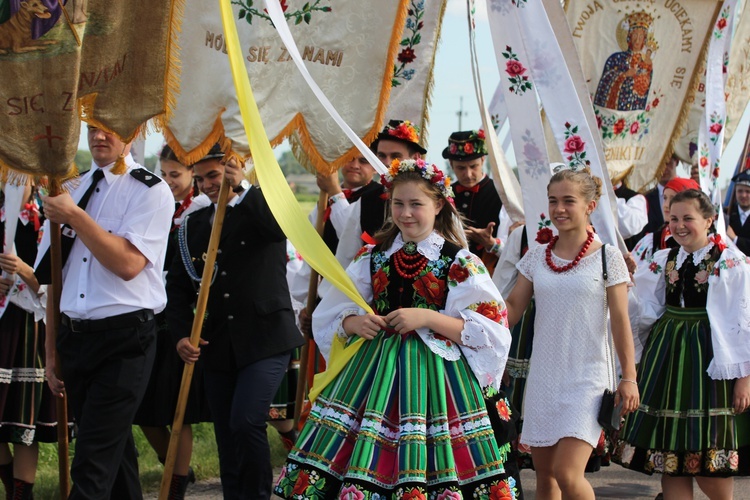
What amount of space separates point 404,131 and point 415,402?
2105 mm

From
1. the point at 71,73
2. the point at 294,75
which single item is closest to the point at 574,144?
the point at 294,75

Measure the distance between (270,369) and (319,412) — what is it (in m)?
0.99

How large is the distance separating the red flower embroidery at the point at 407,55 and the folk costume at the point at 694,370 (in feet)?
6.16

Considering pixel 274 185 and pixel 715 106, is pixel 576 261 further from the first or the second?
pixel 715 106

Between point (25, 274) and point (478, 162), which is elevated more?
point (478, 162)

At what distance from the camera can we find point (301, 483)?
4.55m

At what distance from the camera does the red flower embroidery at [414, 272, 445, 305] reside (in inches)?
186

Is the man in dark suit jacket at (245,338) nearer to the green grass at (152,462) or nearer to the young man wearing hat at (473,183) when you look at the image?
the green grass at (152,462)

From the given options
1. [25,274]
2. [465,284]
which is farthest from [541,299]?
[25,274]

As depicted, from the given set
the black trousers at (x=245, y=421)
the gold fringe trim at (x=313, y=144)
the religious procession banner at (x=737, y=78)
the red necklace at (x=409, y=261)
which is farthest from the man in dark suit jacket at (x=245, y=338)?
the religious procession banner at (x=737, y=78)

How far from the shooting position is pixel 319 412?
4703 millimetres

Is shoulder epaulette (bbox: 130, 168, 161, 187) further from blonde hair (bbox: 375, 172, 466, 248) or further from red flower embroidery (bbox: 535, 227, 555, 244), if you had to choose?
red flower embroidery (bbox: 535, 227, 555, 244)

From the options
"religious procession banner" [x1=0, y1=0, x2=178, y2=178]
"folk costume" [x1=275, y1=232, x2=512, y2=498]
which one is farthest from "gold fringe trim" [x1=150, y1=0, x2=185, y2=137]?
"folk costume" [x1=275, y1=232, x2=512, y2=498]

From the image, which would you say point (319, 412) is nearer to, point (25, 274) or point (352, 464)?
point (352, 464)
